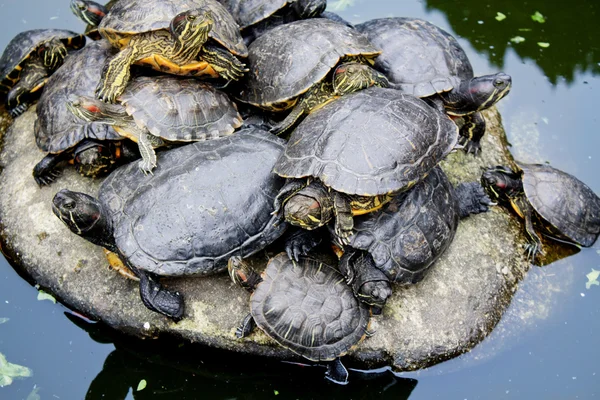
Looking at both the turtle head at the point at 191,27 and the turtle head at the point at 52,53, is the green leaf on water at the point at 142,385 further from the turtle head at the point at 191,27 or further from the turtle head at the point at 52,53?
the turtle head at the point at 52,53

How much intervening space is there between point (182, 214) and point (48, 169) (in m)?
1.69

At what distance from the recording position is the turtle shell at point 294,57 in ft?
15.9

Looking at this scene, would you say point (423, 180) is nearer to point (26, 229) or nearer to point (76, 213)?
point (76, 213)

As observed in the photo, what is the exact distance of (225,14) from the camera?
5.22 meters

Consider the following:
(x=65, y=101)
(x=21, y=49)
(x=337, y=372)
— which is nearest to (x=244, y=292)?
(x=337, y=372)

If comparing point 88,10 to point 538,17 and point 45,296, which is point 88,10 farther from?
point 538,17

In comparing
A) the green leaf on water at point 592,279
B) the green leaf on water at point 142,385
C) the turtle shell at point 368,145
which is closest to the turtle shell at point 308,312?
the turtle shell at point 368,145

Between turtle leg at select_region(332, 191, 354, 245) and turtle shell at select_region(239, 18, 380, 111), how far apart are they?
1155 mm

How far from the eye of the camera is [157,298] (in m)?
4.32

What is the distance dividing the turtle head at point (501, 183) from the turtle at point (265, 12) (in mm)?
2447

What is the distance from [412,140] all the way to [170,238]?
6.57 feet

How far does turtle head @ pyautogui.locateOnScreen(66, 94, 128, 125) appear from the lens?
14.6 ft

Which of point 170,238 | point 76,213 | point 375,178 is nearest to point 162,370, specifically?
point 170,238

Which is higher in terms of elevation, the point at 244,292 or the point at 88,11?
the point at 88,11
